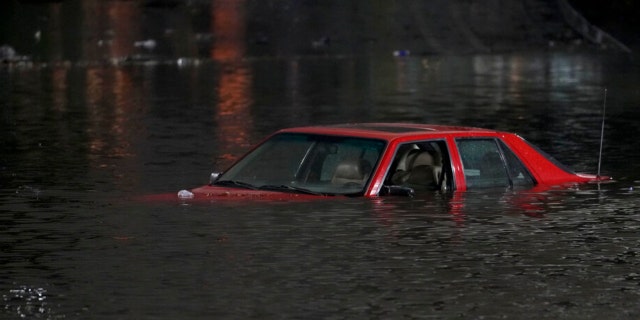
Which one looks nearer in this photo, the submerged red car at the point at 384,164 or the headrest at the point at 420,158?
the submerged red car at the point at 384,164

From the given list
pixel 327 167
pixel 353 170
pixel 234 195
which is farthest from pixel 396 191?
pixel 234 195

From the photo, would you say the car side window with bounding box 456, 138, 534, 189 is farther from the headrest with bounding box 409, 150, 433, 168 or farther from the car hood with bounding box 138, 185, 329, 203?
the car hood with bounding box 138, 185, 329, 203

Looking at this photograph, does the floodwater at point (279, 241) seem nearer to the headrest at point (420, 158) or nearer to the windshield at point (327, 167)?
the windshield at point (327, 167)

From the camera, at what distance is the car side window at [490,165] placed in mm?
16688

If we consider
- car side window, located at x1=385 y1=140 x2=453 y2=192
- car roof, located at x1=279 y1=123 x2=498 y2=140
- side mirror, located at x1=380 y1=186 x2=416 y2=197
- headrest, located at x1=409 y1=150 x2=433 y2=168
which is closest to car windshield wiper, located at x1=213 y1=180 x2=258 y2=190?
car roof, located at x1=279 y1=123 x2=498 y2=140

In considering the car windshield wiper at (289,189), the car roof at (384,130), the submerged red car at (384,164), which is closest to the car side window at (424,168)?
the submerged red car at (384,164)

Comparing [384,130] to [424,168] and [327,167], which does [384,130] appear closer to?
[424,168]

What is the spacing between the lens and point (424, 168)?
16.7 meters

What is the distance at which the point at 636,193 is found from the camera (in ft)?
63.3

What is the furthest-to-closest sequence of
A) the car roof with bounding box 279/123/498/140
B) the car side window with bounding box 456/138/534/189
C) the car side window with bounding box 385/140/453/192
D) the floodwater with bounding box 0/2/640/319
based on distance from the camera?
the car side window with bounding box 456/138/534/189 < the car side window with bounding box 385/140/453/192 < the car roof with bounding box 279/123/498/140 < the floodwater with bounding box 0/2/640/319

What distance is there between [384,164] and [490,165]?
130cm

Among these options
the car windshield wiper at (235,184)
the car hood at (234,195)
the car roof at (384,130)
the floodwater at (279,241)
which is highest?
the car roof at (384,130)

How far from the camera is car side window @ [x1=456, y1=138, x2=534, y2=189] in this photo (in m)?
16.7

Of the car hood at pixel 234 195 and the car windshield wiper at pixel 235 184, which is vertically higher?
the car windshield wiper at pixel 235 184
